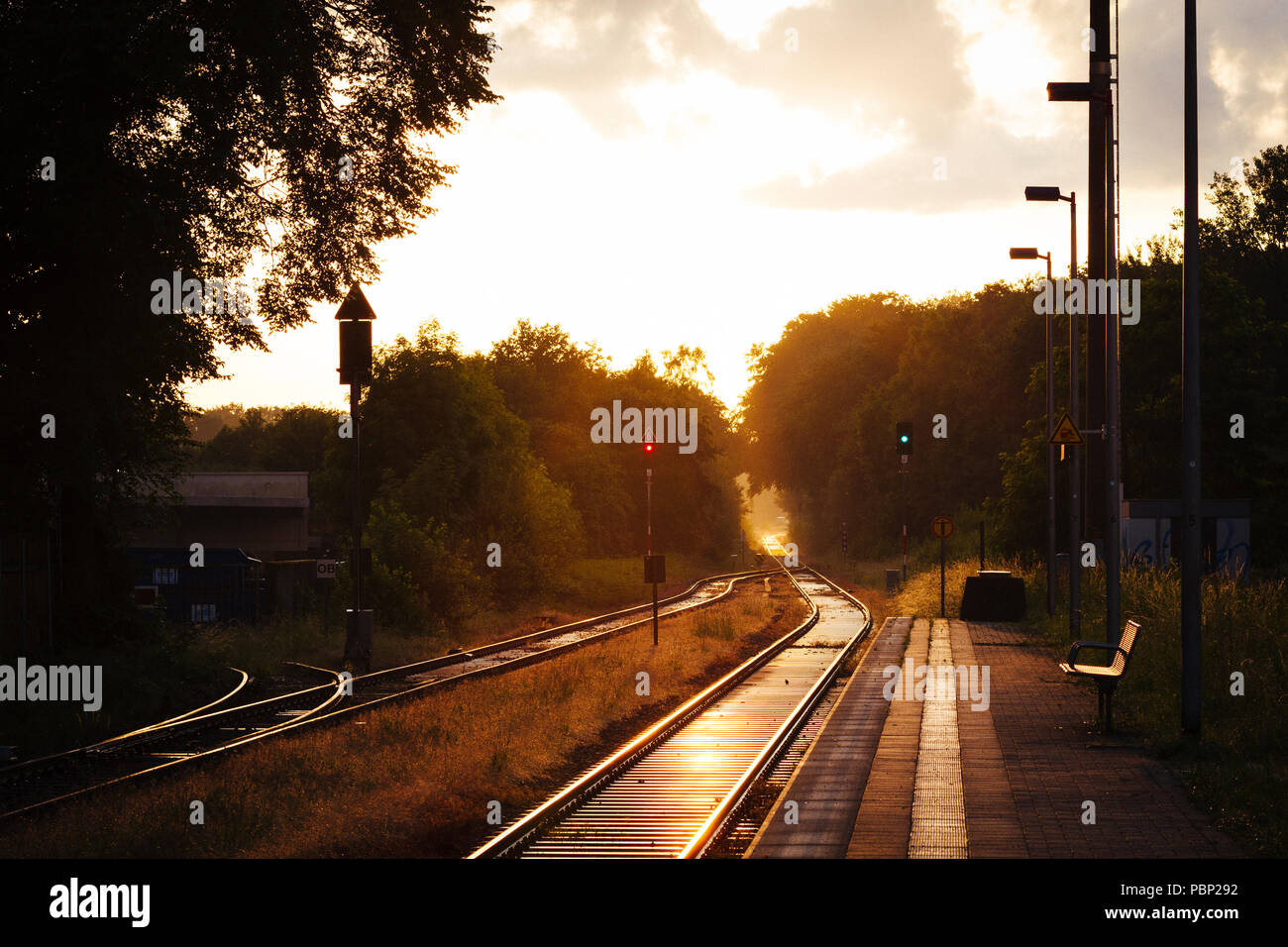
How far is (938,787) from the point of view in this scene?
1152cm

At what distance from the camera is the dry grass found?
10.2m

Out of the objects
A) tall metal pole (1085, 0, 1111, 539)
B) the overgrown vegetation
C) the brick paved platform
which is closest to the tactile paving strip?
the brick paved platform

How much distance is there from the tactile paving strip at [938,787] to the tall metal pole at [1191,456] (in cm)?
255

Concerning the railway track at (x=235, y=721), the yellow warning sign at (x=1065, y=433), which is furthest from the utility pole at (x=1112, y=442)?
the railway track at (x=235, y=721)

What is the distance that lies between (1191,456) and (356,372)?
15035 mm

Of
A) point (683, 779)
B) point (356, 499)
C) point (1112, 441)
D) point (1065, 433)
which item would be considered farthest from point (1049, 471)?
point (683, 779)

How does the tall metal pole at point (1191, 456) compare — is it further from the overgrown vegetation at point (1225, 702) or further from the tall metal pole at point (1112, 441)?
the tall metal pole at point (1112, 441)

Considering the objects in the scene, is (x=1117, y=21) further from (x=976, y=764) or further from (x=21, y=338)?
(x=21, y=338)

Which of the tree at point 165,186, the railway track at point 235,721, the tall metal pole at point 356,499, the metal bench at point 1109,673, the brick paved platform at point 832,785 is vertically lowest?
the railway track at point 235,721

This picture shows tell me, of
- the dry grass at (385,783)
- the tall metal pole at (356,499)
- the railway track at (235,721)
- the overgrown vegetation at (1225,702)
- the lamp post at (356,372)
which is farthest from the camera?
the tall metal pole at (356,499)

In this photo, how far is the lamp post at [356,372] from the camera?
75.0 feet

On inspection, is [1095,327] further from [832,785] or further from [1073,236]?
[832,785]

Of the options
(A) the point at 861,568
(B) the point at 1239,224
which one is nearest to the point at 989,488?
(A) the point at 861,568

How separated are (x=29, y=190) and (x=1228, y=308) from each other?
40619 mm
